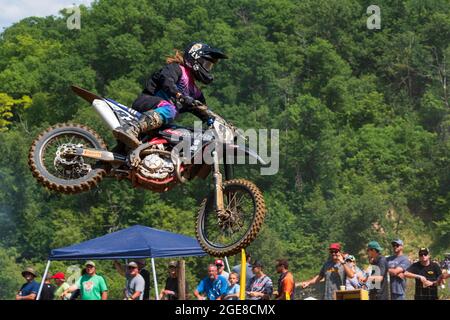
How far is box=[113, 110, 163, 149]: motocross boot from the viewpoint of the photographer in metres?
13.1

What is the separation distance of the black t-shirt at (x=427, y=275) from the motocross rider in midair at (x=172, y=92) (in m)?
4.86

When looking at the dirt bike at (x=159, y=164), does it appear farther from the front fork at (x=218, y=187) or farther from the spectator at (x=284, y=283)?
the spectator at (x=284, y=283)

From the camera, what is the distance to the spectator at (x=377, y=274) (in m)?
16.6

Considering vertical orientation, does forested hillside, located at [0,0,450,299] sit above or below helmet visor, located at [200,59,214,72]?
above

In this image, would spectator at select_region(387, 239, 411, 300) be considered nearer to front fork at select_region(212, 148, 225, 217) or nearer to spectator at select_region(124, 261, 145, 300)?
front fork at select_region(212, 148, 225, 217)

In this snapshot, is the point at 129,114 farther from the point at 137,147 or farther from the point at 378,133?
the point at 378,133

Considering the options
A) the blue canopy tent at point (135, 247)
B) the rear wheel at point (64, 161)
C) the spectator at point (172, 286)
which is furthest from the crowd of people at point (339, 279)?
the rear wheel at point (64, 161)

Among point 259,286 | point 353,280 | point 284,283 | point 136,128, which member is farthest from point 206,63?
point 259,286

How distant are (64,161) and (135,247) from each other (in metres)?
7.42

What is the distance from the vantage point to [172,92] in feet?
43.5

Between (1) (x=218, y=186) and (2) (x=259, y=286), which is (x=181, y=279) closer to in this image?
(2) (x=259, y=286)

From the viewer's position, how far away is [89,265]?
18812 millimetres

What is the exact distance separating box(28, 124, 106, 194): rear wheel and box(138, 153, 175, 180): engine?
0.55 m

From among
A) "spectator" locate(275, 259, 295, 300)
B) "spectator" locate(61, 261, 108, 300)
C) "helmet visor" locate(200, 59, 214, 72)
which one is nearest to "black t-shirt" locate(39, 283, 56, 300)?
"spectator" locate(61, 261, 108, 300)
